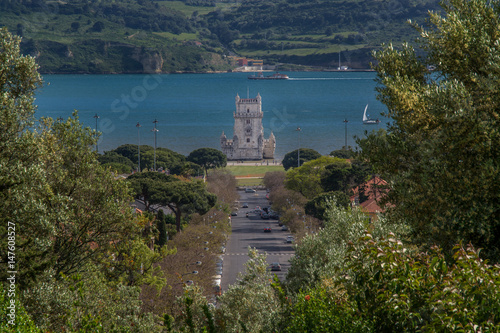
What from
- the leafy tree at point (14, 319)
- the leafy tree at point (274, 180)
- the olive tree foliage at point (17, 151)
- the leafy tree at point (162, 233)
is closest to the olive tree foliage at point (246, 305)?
the olive tree foliage at point (17, 151)

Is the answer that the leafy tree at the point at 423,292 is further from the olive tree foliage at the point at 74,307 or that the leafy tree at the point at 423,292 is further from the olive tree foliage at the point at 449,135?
the olive tree foliage at the point at 74,307

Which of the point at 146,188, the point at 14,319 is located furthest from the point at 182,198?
the point at 14,319

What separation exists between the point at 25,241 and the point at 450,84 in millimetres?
10233

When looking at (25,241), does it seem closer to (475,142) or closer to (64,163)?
(64,163)

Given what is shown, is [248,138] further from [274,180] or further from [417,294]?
[417,294]

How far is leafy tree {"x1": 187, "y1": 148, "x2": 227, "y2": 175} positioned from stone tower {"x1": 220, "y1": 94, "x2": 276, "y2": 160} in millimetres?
28122

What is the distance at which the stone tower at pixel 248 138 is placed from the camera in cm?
12606

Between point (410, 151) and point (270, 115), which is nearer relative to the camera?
point (410, 151)

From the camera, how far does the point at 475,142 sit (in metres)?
11.0

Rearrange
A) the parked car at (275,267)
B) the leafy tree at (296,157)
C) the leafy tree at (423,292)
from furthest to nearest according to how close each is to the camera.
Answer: the leafy tree at (296,157) < the parked car at (275,267) < the leafy tree at (423,292)

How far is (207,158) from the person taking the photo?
95.6 meters

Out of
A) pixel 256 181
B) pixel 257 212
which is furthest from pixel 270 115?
pixel 257 212

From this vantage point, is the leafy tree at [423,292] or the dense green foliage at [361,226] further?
the dense green foliage at [361,226]

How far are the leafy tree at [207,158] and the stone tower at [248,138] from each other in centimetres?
2812
